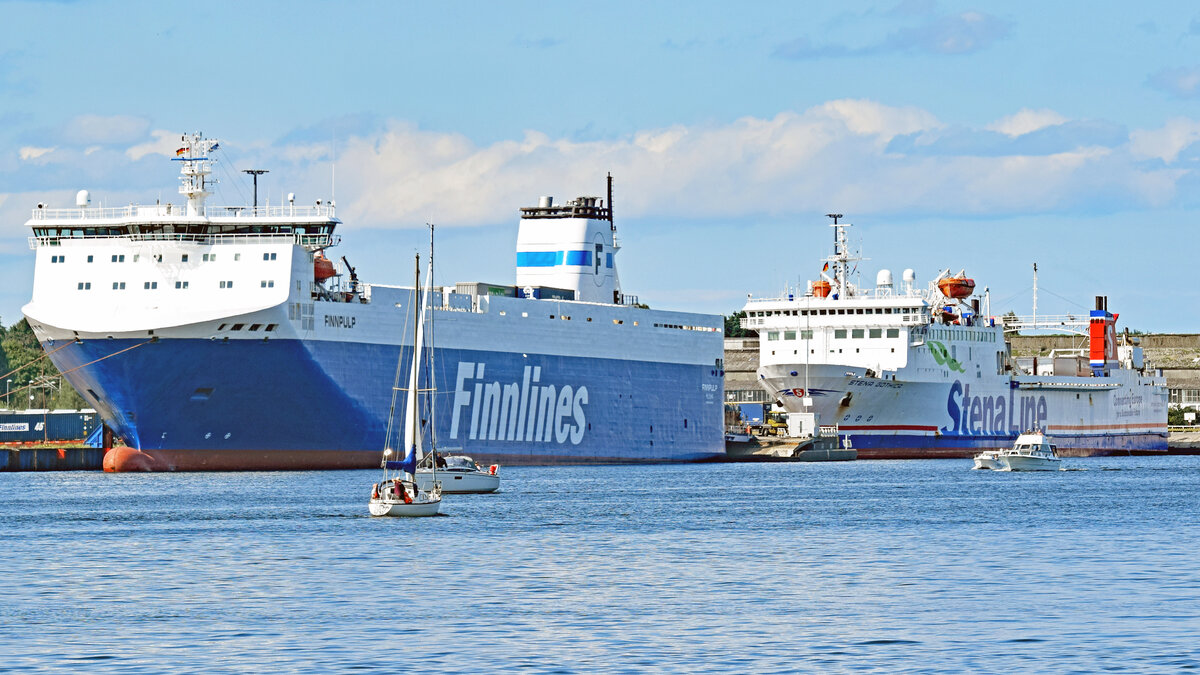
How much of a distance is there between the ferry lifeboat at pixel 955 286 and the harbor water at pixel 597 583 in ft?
154

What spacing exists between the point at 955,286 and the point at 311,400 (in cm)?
4865

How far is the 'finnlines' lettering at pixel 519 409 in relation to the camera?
7719 cm

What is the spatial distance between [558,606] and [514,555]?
8.62 m

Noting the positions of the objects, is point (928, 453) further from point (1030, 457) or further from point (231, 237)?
point (231, 237)

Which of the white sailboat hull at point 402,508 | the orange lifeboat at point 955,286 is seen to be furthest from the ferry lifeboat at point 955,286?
the white sailboat hull at point 402,508

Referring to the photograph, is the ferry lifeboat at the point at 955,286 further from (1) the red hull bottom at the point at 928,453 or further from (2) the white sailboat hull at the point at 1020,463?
(2) the white sailboat hull at the point at 1020,463

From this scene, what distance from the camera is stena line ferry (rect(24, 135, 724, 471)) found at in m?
67.4

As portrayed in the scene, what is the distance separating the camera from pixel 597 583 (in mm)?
34656

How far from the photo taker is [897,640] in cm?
2723

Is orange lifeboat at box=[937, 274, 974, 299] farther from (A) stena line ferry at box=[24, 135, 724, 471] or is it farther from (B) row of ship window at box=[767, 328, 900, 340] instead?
(A) stena line ferry at box=[24, 135, 724, 471]

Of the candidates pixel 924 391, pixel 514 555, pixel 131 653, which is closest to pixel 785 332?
pixel 924 391

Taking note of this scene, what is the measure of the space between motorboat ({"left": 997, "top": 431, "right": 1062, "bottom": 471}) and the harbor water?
22737 mm

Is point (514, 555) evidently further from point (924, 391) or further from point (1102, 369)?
point (1102, 369)

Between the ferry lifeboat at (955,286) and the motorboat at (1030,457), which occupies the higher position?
the ferry lifeboat at (955,286)
